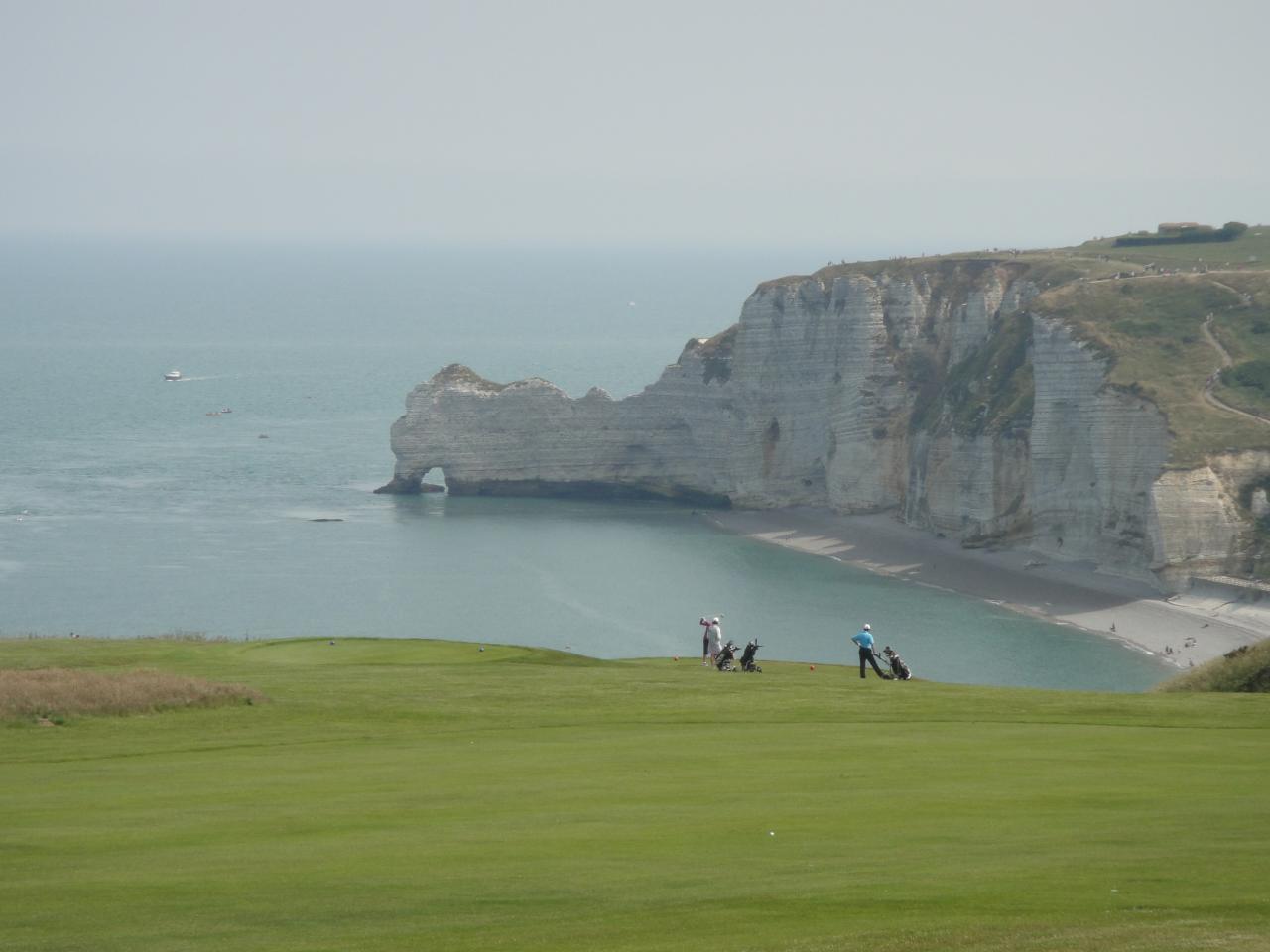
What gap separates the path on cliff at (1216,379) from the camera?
78.1 m

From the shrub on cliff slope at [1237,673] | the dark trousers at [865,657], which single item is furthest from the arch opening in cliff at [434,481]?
the shrub on cliff slope at [1237,673]

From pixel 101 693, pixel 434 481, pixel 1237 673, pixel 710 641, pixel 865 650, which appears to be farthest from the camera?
pixel 434 481

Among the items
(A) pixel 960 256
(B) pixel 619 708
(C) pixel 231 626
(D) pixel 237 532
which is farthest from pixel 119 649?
(A) pixel 960 256

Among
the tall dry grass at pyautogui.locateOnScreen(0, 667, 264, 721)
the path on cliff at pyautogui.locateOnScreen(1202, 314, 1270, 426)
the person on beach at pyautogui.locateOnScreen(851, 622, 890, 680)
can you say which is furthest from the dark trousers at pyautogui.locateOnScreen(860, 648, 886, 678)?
the path on cliff at pyautogui.locateOnScreen(1202, 314, 1270, 426)

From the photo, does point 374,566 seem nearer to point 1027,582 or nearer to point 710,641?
point 1027,582

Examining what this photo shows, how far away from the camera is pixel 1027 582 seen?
7656 cm

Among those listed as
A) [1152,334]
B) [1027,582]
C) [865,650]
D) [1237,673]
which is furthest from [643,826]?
[1152,334]

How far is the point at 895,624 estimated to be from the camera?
224ft

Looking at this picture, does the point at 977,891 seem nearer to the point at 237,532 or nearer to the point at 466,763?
the point at 466,763

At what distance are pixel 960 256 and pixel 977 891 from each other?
90.8 m

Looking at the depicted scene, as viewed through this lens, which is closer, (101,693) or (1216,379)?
(101,693)

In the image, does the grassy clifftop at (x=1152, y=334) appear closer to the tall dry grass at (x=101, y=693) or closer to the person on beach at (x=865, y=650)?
the person on beach at (x=865, y=650)

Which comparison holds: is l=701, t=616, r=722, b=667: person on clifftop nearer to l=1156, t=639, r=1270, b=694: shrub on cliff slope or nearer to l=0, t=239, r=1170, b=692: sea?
l=0, t=239, r=1170, b=692: sea

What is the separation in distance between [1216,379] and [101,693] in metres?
66.3
